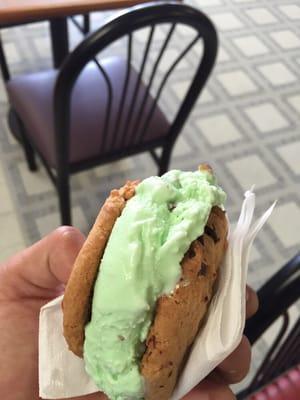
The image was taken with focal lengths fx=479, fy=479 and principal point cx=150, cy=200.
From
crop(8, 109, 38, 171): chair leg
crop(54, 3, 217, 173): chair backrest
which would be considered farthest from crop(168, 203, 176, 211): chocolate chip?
crop(8, 109, 38, 171): chair leg

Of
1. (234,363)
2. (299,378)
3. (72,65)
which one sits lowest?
(299,378)

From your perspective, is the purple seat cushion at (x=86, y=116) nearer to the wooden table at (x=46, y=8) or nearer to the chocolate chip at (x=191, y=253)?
the wooden table at (x=46, y=8)

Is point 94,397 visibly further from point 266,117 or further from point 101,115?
point 266,117

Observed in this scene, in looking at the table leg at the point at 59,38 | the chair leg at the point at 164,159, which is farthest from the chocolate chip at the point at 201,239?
the table leg at the point at 59,38

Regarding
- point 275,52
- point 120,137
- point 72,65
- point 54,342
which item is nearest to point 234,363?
point 54,342

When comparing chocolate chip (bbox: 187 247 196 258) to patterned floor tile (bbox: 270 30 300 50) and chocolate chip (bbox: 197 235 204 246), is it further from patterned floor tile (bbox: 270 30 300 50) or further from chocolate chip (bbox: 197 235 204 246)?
patterned floor tile (bbox: 270 30 300 50)

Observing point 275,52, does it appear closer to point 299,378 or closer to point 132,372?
point 299,378
